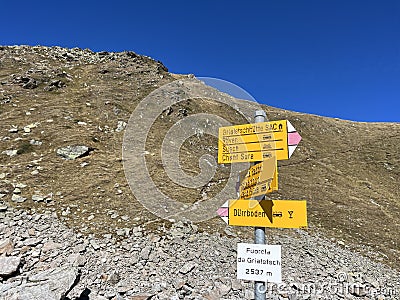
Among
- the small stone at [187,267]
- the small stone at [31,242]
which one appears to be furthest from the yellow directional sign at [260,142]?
the small stone at [31,242]

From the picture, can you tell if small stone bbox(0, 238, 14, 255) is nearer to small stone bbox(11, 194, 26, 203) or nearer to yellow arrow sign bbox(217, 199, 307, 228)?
small stone bbox(11, 194, 26, 203)

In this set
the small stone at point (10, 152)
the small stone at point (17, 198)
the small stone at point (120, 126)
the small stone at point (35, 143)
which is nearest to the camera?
the small stone at point (17, 198)

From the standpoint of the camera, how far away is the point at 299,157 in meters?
22.3

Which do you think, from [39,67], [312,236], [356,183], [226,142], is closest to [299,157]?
[356,183]

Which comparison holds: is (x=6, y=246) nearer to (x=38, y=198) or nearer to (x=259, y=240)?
(x=38, y=198)

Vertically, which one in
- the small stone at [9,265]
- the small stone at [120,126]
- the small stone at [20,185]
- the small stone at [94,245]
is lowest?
the small stone at [9,265]

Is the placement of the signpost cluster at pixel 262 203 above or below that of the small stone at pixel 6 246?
above

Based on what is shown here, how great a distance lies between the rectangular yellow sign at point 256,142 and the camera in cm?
370

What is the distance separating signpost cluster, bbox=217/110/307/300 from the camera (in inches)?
141

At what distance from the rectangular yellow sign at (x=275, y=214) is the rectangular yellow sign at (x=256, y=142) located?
0.59 meters

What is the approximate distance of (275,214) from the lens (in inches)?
148

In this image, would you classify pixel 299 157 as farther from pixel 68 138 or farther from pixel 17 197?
pixel 17 197

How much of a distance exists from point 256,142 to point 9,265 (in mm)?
6641

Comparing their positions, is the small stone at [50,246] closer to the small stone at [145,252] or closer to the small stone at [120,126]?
the small stone at [145,252]
